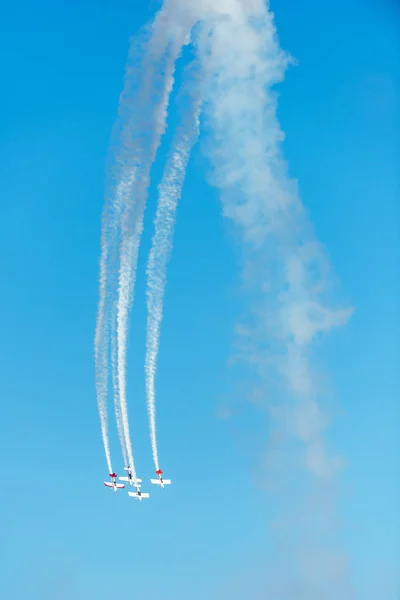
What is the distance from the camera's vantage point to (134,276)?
33.2 meters

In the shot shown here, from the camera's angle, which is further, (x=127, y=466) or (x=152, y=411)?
(x=127, y=466)

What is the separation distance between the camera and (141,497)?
4128 centimetres

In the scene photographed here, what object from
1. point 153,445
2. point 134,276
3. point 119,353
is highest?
point 134,276

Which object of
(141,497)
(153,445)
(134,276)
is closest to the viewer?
(134,276)

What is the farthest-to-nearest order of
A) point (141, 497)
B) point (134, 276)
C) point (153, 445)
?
point (141, 497) → point (153, 445) → point (134, 276)

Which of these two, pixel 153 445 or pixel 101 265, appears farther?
pixel 153 445

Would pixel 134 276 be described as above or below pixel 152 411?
above

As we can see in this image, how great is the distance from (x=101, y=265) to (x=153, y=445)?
29.4 feet

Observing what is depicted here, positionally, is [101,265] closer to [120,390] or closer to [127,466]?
[120,390]

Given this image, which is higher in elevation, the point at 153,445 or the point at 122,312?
the point at 122,312

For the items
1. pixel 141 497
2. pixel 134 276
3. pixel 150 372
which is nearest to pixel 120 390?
pixel 150 372

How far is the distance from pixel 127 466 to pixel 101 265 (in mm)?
10610

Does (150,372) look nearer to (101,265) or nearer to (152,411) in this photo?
(152,411)

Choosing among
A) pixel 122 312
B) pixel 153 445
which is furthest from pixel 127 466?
pixel 122 312
